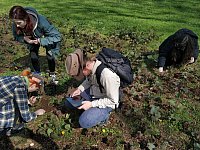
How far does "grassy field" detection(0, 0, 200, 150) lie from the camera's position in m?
4.65

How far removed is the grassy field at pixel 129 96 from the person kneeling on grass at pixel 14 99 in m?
0.34

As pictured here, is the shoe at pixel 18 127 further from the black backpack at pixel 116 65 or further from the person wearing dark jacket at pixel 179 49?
the person wearing dark jacket at pixel 179 49

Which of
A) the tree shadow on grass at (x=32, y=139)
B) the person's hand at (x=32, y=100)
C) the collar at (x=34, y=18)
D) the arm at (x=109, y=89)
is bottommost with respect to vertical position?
the tree shadow on grass at (x=32, y=139)

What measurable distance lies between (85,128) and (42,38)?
184 cm

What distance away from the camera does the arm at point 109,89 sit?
4.29m

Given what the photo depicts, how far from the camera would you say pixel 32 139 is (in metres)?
4.75

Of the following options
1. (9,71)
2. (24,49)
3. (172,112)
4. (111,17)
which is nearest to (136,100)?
(172,112)

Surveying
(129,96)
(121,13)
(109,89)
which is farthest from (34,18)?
(121,13)

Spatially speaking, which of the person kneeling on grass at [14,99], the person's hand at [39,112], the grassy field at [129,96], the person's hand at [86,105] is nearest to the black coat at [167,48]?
the grassy field at [129,96]

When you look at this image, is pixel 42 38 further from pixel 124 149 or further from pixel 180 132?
pixel 180 132

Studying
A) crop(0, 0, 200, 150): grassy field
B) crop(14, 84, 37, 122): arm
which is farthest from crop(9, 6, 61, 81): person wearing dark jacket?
crop(14, 84, 37, 122): arm

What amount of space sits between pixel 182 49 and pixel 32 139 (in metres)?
3.59

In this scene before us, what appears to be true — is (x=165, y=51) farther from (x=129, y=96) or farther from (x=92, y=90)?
(x=92, y=90)

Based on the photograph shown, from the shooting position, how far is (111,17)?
36.7 ft
